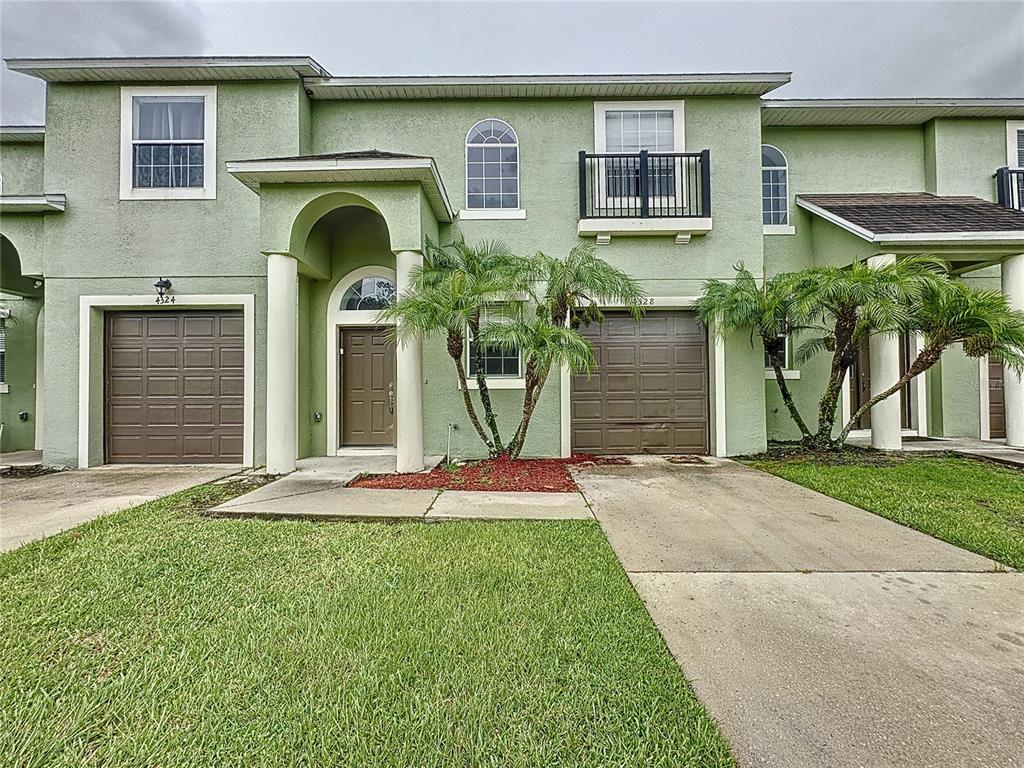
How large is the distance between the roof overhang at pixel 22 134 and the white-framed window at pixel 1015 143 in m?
18.9

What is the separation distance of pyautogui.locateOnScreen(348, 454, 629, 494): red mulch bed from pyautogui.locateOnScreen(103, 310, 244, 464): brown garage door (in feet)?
11.2

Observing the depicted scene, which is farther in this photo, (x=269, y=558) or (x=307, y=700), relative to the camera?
(x=269, y=558)

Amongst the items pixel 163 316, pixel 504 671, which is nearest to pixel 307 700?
pixel 504 671

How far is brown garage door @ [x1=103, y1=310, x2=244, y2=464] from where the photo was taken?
8.30 meters

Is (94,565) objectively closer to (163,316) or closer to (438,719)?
(438,719)

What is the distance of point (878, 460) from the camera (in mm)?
7734

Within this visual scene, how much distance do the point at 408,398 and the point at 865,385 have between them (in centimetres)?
981

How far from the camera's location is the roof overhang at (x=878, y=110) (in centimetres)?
938

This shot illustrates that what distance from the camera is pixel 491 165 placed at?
8.86m

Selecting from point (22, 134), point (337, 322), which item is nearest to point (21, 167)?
point (22, 134)

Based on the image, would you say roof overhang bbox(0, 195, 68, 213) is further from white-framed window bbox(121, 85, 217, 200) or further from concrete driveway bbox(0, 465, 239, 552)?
concrete driveway bbox(0, 465, 239, 552)

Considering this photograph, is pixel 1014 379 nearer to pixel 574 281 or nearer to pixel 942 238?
pixel 942 238

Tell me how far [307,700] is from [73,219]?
9.89m

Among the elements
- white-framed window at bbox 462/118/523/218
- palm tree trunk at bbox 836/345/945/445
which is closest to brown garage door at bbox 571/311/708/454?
palm tree trunk at bbox 836/345/945/445
